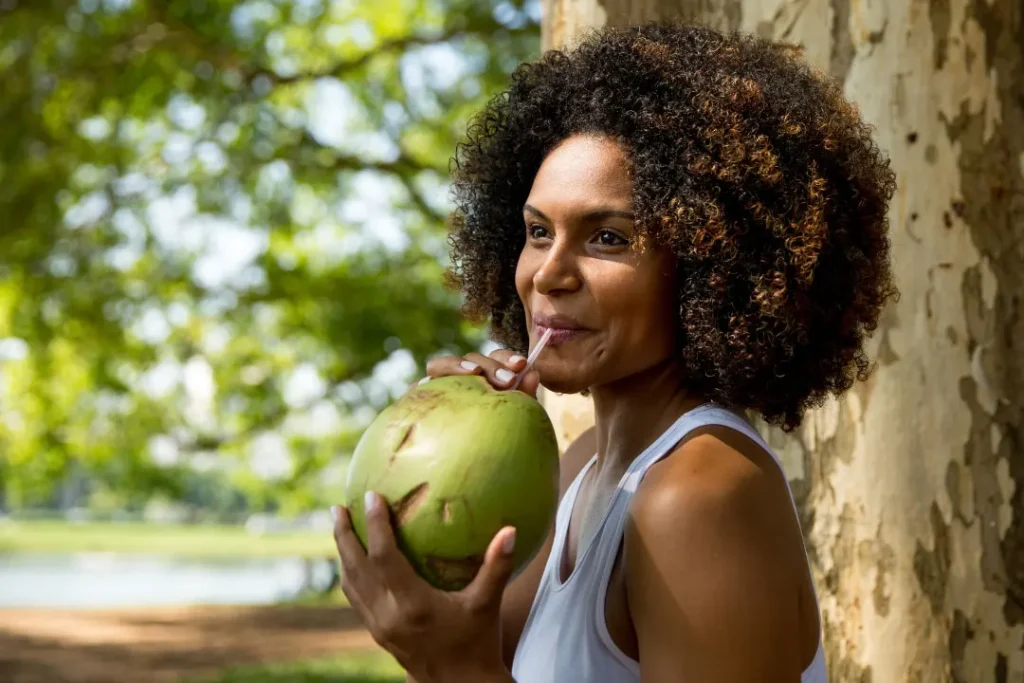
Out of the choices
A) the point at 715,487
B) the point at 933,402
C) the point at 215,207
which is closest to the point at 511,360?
the point at 715,487

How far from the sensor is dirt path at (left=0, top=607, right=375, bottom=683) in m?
15.2

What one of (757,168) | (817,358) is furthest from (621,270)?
(817,358)

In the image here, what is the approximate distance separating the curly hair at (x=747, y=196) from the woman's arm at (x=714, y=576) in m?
0.33

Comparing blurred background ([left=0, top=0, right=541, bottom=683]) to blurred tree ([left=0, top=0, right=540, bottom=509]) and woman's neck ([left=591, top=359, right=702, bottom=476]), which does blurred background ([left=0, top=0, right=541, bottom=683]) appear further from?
woman's neck ([left=591, top=359, right=702, bottom=476])

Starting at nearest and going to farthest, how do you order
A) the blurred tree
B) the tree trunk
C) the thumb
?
1. the thumb
2. the tree trunk
3. the blurred tree

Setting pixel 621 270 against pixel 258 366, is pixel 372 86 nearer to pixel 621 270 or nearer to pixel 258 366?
pixel 258 366

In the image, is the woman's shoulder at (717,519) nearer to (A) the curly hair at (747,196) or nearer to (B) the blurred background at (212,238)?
(A) the curly hair at (747,196)

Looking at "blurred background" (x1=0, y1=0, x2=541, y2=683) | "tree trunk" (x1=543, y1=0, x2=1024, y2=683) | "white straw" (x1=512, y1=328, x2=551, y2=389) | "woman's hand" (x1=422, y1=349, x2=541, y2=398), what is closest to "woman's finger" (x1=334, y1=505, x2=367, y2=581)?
"woman's hand" (x1=422, y1=349, x2=541, y2=398)

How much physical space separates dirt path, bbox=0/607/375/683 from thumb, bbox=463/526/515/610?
13587 mm

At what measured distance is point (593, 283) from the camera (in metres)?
1.99

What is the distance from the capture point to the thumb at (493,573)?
5.53 ft

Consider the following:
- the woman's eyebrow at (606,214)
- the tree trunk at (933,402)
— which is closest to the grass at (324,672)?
the tree trunk at (933,402)

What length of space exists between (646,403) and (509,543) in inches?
21.6

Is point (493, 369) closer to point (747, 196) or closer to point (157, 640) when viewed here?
point (747, 196)
